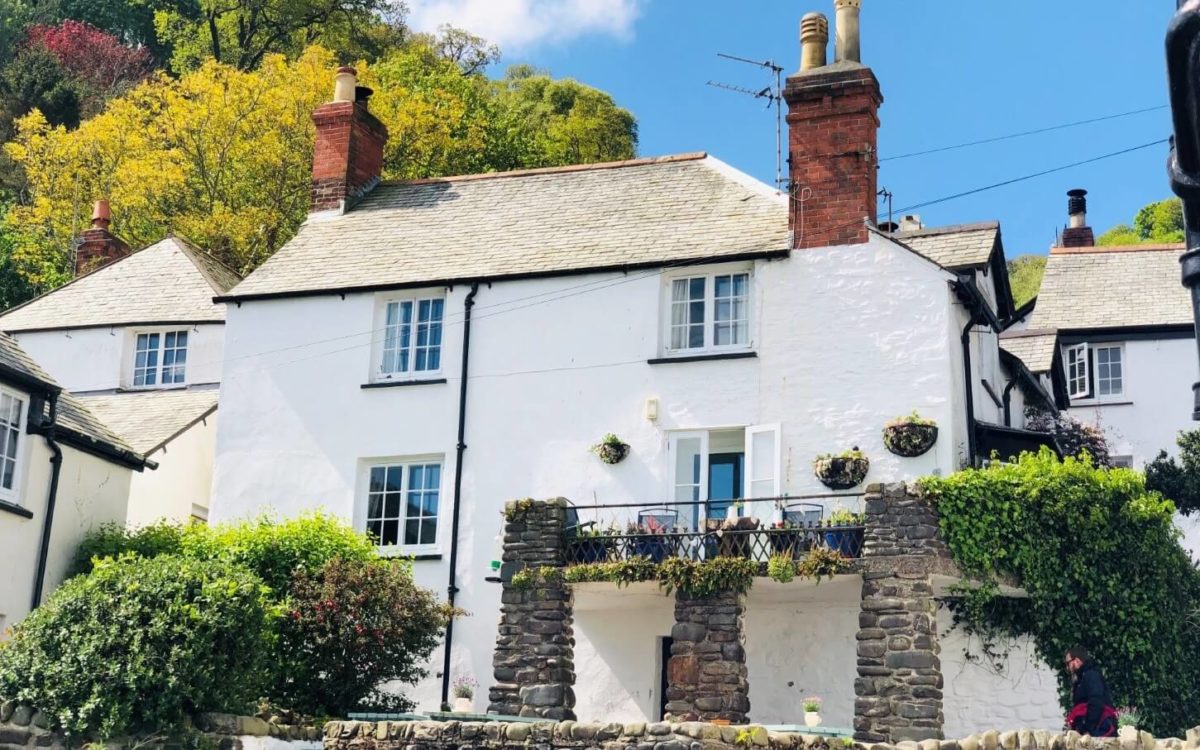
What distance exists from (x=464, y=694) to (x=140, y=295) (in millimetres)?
15092

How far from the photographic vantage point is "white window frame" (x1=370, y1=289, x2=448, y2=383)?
80.4 feet

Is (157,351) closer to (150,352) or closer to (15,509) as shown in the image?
(150,352)

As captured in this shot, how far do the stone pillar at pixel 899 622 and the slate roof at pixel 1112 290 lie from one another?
1669 centimetres

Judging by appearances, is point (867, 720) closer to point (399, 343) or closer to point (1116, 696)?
point (1116, 696)

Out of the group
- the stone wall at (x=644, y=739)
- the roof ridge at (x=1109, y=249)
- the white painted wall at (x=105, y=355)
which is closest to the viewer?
the stone wall at (x=644, y=739)

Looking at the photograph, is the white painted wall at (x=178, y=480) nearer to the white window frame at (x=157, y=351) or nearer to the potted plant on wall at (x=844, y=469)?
the white window frame at (x=157, y=351)

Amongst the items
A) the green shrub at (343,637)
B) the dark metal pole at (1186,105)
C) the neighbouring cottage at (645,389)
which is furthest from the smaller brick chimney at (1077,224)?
the dark metal pole at (1186,105)

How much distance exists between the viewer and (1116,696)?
19734 millimetres

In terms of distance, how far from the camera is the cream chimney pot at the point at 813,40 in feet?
77.2

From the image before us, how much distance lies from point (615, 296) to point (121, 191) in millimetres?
21719

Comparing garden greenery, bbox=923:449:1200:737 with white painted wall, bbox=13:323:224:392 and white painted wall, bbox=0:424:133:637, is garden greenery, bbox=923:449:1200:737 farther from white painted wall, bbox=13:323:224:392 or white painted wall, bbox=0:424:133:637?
white painted wall, bbox=13:323:224:392

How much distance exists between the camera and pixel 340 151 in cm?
2798

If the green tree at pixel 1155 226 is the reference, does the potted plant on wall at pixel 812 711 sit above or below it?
below

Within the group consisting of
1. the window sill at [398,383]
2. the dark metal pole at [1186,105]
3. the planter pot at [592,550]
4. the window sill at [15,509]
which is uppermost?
the window sill at [398,383]
